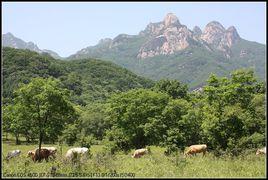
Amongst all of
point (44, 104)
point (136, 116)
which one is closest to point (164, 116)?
point (136, 116)

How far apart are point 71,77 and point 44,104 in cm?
14238

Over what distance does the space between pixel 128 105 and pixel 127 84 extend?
141816 mm

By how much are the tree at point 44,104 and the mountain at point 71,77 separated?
347 feet

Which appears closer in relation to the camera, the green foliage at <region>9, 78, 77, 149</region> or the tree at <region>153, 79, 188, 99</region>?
the green foliage at <region>9, 78, 77, 149</region>

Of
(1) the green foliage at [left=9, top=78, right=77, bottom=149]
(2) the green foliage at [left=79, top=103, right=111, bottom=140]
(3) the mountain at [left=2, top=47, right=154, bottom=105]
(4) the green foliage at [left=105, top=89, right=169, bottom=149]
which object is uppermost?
(3) the mountain at [left=2, top=47, right=154, bottom=105]

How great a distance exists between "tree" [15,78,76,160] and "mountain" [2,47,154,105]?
106 m

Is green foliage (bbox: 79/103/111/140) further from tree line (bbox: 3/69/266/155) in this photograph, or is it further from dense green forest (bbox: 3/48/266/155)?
tree line (bbox: 3/69/266/155)

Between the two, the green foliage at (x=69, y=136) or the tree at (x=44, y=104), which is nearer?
the tree at (x=44, y=104)

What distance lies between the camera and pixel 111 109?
1576 inches

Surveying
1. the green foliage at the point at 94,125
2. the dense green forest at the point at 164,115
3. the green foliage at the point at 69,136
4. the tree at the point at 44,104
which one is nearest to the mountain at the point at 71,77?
the green foliage at the point at 94,125

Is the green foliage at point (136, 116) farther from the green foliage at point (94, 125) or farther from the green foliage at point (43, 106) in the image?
the green foliage at point (94, 125)

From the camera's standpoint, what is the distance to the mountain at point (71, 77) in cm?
13712

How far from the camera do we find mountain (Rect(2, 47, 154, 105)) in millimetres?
137125

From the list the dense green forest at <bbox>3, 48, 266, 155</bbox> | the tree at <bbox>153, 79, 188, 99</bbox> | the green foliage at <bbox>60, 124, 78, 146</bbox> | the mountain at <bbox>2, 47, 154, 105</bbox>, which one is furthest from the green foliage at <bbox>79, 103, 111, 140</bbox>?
the mountain at <bbox>2, 47, 154, 105</bbox>
